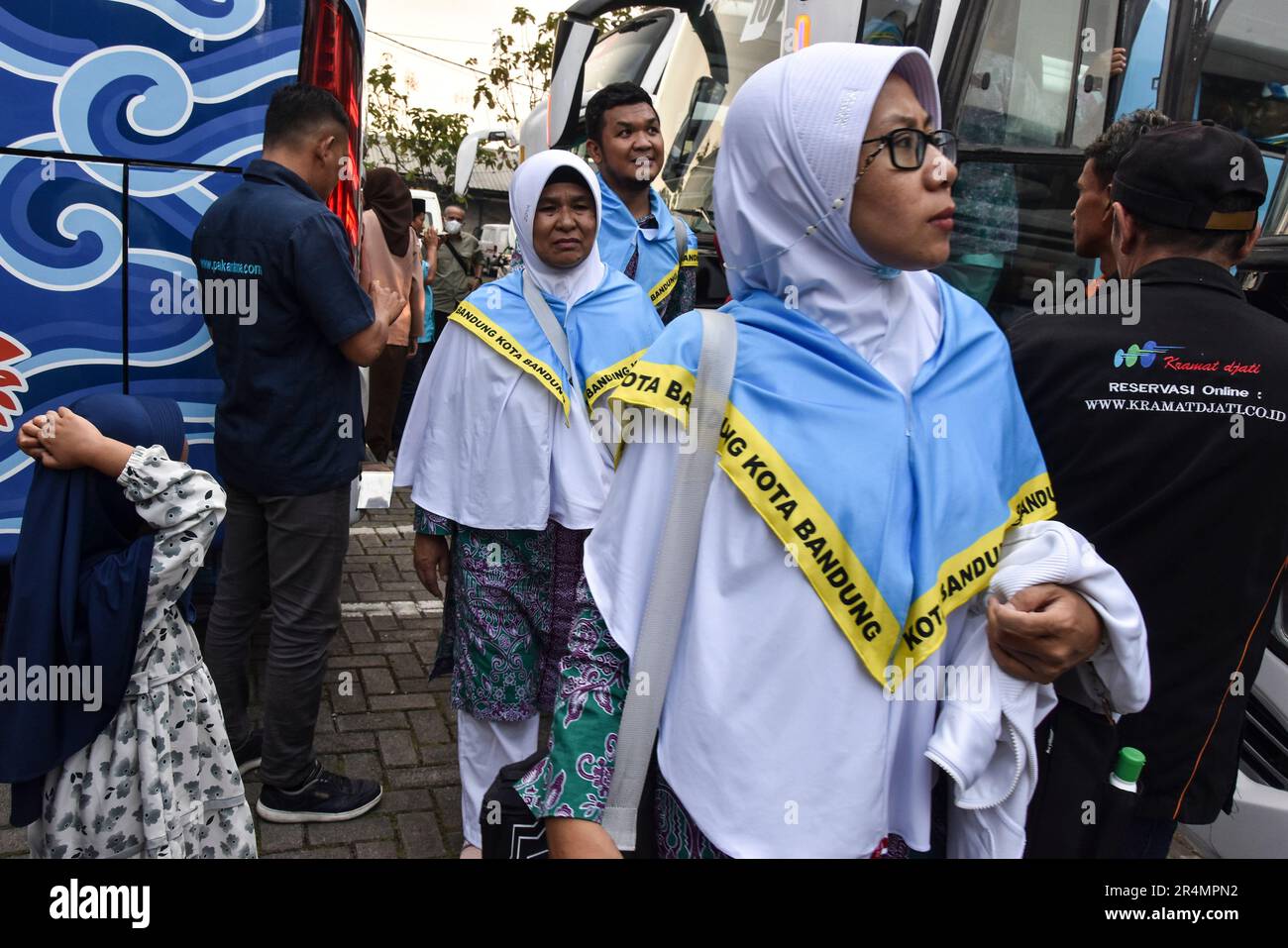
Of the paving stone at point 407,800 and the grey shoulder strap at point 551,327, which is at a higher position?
the grey shoulder strap at point 551,327

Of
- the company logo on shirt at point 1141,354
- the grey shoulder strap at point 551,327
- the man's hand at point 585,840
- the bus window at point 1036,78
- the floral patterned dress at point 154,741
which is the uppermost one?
the bus window at point 1036,78

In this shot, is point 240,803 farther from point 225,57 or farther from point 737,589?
point 225,57

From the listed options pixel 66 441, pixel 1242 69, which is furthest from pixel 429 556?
pixel 1242 69

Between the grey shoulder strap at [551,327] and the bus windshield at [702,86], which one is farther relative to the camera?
the bus windshield at [702,86]

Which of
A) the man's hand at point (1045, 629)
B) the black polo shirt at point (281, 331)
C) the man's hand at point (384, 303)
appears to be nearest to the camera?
the man's hand at point (1045, 629)

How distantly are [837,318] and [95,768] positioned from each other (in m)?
2.00

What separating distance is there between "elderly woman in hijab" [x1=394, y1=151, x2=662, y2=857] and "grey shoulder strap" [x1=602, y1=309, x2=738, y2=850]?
182 centimetres

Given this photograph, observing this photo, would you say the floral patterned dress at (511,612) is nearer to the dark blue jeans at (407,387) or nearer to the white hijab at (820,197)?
the white hijab at (820,197)

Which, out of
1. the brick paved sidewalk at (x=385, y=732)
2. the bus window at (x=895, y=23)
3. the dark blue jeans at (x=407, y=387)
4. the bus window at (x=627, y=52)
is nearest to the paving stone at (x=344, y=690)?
the brick paved sidewalk at (x=385, y=732)

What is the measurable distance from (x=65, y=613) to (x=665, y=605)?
5.25 ft

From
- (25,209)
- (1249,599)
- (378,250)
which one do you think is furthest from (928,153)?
(378,250)

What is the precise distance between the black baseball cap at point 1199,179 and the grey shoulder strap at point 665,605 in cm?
123

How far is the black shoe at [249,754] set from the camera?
3838mm

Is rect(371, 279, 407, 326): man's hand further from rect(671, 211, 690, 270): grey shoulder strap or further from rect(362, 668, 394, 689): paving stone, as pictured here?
rect(362, 668, 394, 689): paving stone
